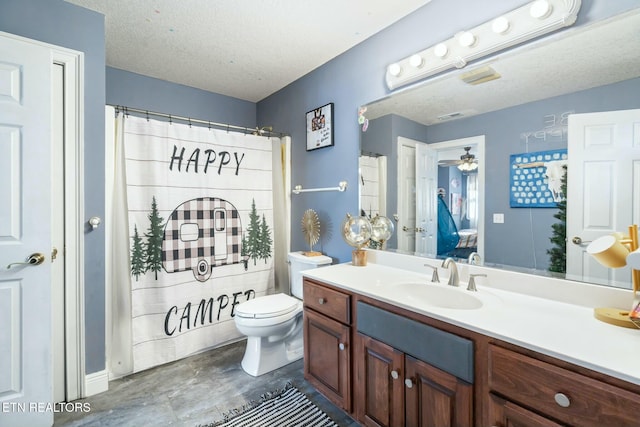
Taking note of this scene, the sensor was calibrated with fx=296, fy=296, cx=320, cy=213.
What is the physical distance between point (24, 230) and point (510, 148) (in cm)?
244

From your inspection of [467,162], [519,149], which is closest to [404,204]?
[467,162]

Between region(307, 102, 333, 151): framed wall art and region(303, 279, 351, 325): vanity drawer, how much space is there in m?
1.17

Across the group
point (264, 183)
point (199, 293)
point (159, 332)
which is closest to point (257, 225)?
point (264, 183)

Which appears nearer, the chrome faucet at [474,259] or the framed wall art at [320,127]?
the chrome faucet at [474,259]

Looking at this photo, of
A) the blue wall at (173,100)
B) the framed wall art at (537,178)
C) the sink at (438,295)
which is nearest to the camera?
the framed wall art at (537,178)

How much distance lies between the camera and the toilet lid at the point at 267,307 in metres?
2.01

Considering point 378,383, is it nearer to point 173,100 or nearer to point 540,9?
point 540,9

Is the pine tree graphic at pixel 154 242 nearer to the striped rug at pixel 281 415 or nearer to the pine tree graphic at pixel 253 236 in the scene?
the pine tree graphic at pixel 253 236

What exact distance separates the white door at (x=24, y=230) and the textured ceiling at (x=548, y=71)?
207 centimetres

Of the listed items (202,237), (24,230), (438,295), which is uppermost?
(24,230)

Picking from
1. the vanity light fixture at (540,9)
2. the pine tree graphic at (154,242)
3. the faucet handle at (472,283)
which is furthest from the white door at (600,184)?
the pine tree graphic at (154,242)

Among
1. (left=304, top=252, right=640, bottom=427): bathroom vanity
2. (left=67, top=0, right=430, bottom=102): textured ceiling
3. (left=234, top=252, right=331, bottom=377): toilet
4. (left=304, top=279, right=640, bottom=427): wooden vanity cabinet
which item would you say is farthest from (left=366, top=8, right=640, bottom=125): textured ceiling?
(left=234, top=252, right=331, bottom=377): toilet

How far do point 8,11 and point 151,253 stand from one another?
1.55 m

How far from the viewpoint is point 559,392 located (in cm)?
84
